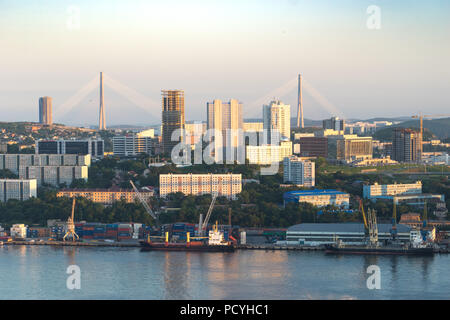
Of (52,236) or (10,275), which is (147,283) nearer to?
(10,275)

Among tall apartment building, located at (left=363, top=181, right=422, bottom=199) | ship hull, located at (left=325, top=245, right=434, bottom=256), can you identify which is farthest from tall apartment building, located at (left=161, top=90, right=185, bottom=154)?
ship hull, located at (left=325, top=245, right=434, bottom=256)

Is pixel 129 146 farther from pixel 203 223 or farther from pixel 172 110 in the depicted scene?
pixel 203 223

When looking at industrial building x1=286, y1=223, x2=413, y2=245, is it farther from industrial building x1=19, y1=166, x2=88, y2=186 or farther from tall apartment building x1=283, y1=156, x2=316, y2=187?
industrial building x1=19, y1=166, x2=88, y2=186

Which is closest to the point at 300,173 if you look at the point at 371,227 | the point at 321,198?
the point at 321,198

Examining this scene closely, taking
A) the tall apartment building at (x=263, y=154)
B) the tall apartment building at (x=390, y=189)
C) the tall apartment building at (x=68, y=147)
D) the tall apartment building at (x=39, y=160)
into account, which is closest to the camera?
the tall apartment building at (x=390, y=189)

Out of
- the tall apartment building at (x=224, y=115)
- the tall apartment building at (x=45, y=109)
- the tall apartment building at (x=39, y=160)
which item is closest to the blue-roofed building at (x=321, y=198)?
the tall apartment building at (x=39, y=160)

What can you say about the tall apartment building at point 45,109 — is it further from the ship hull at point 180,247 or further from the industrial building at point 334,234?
the industrial building at point 334,234
